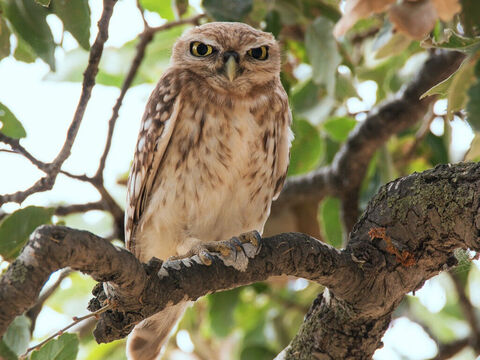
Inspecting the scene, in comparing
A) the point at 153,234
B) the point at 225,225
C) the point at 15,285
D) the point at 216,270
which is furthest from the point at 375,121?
the point at 15,285

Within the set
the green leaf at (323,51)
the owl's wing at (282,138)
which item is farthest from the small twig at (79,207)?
the green leaf at (323,51)

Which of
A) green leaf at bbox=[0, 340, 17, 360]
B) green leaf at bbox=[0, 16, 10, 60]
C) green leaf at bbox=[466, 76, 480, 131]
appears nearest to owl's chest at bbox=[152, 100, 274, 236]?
green leaf at bbox=[0, 16, 10, 60]

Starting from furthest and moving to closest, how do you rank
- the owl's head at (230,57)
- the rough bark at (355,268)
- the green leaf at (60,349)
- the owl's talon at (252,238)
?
the owl's head at (230,57) → the owl's talon at (252,238) → the green leaf at (60,349) → the rough bark at (355,268)

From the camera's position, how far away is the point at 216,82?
11.1 ft

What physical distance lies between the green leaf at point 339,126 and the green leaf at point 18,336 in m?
2.42

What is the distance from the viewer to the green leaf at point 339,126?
166 inches

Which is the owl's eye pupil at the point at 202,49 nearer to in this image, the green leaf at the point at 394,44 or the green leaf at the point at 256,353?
the green leaf at the point at 394,44

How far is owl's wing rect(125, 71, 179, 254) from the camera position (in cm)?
323

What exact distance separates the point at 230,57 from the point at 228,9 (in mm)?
471

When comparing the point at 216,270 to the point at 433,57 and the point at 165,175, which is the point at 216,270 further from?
the point at 433,57

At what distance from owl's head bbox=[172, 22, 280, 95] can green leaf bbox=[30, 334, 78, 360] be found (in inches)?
61.0

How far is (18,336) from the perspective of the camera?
2336mm

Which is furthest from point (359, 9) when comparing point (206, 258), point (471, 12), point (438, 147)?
point (438, 147)

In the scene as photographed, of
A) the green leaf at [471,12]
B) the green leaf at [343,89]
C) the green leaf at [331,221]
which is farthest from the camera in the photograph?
the green leaf at [331,221]
